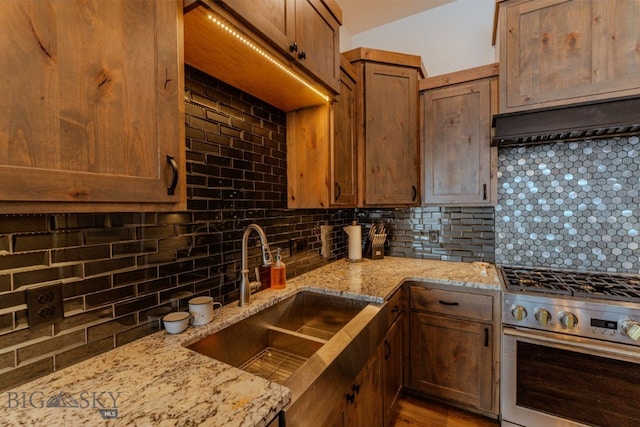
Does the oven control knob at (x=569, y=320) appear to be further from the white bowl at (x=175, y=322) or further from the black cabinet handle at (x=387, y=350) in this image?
the white bowl at (x=175, y=322)

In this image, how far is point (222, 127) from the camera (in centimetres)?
137

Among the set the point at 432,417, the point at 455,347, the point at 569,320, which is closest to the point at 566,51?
the point at 569,320

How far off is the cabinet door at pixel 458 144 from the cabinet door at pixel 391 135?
0.12 meters

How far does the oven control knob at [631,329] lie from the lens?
4.29 feet

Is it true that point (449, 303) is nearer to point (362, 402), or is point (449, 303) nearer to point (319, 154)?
point (362, 402)

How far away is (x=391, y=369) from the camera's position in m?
1.66

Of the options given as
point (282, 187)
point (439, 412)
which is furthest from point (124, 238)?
point (439, 412)

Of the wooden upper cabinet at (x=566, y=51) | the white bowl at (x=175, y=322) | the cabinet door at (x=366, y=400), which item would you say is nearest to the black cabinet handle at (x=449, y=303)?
the cabinet door at (x=366, y=400)

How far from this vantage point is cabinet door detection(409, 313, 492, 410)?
1.73 m

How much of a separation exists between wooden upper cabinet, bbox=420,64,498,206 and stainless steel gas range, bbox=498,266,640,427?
2.39 feet

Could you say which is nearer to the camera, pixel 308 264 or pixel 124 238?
pixel 124 238

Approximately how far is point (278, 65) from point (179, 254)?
93cm

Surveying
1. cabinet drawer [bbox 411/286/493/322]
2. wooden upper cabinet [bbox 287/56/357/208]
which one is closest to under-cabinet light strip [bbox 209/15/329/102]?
wooden upper cabinet [bbox 287/56/357/208]

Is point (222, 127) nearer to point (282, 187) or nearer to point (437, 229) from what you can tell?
point (282, 187)
